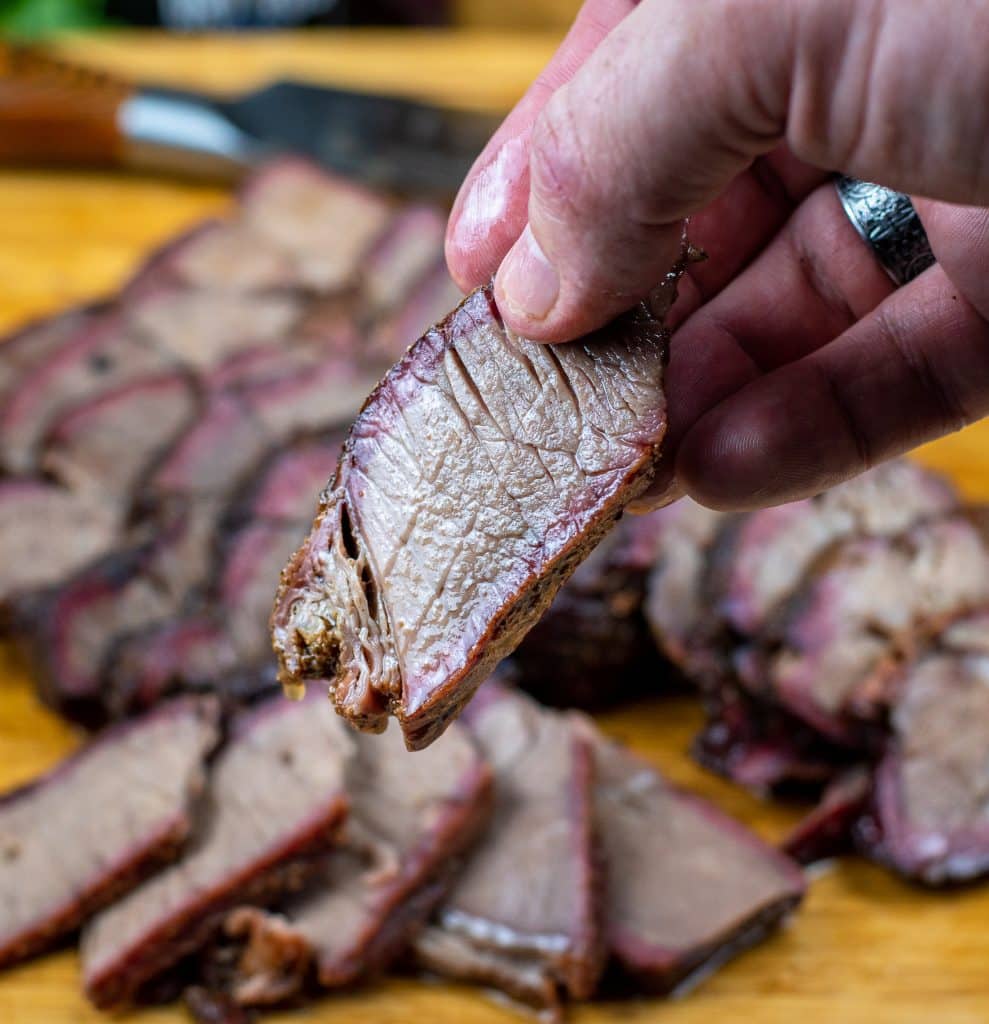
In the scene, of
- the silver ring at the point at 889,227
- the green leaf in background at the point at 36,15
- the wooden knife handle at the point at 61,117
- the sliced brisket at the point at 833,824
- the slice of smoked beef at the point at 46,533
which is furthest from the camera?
the green leaf in background at the point at 36,15

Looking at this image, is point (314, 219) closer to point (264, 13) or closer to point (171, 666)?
point (171, 666)

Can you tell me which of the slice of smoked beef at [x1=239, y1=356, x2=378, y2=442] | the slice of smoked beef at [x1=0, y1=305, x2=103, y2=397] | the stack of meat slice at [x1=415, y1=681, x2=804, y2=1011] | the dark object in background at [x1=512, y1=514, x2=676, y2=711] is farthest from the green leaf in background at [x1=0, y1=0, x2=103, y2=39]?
the stack of meat slice at [x1=415, y1=681, x2=804, y2=1011]

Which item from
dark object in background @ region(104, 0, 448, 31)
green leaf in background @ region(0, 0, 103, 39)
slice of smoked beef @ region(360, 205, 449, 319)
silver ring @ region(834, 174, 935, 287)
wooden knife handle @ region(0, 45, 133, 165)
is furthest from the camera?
dark object in background @ region(104, 0, 448, 31)

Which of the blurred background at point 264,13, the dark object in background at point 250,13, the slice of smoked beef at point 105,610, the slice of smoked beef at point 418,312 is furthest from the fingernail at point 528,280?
the dark object in background at point 250,13

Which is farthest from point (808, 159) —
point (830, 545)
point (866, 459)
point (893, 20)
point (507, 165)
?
point (830, 545)

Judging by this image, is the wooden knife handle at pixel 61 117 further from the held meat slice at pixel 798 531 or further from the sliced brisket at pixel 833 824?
the sliced brisket at pixel 833 824

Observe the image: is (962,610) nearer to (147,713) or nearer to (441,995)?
(441,995)

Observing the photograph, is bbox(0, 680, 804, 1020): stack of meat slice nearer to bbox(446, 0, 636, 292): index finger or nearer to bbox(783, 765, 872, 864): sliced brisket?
bbox(783, 765, 872, 864): sliced brisket
